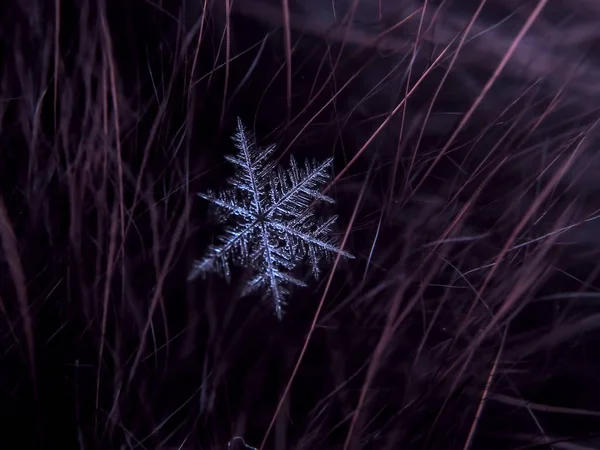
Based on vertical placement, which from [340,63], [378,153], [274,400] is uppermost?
[340,63]

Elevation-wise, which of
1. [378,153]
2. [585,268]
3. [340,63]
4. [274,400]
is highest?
[340,63]

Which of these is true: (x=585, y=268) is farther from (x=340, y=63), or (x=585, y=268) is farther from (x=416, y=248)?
(x=340, y=63)

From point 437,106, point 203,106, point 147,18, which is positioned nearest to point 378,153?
point 437,106

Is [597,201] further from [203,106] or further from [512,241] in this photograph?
[203,106]

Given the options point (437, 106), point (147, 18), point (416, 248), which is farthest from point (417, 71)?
point (147, 18)

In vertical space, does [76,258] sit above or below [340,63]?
below

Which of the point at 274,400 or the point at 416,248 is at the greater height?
the point at 416,248
